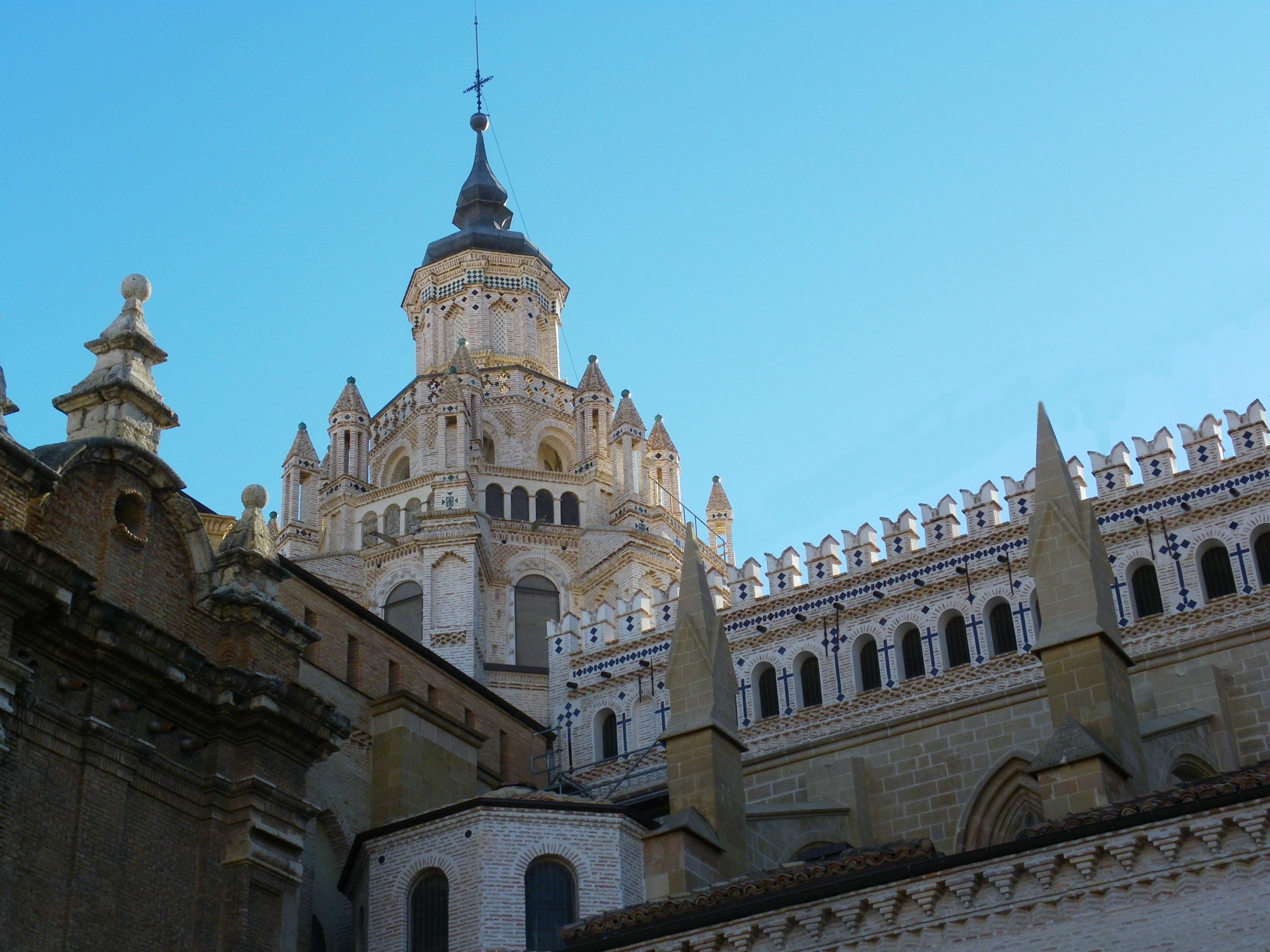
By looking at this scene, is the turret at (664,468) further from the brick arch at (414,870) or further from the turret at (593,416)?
the brick arch at (414,870)

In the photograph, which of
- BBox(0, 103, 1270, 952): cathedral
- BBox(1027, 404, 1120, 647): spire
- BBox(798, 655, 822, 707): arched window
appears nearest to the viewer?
BBox(0, 103, 1270, 952): cathedral

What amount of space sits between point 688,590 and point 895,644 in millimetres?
10196

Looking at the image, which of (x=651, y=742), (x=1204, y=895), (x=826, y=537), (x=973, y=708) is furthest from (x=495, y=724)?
(x=1204, y=895)

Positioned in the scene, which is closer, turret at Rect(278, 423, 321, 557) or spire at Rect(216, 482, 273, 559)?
spire at Rect(216, 482, 273, 559)

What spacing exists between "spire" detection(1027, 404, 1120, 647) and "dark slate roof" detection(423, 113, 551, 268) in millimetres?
38081

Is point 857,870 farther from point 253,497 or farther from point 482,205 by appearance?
point 482,205

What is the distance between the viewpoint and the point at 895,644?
39719 mm

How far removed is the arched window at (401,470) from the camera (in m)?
58.2

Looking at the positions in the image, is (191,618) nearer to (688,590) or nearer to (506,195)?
(688,590)

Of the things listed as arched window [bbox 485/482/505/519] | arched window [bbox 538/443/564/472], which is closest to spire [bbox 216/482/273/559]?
arched window [bbox 485/482/505/519]

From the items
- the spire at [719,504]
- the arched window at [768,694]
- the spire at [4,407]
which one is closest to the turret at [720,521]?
the spire at [719,504]

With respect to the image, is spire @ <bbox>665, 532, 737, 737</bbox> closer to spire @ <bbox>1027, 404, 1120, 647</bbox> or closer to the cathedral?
the cathedral

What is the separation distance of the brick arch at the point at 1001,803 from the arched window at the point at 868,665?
14.8ft

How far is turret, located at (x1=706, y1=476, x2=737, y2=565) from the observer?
60.4 meters
